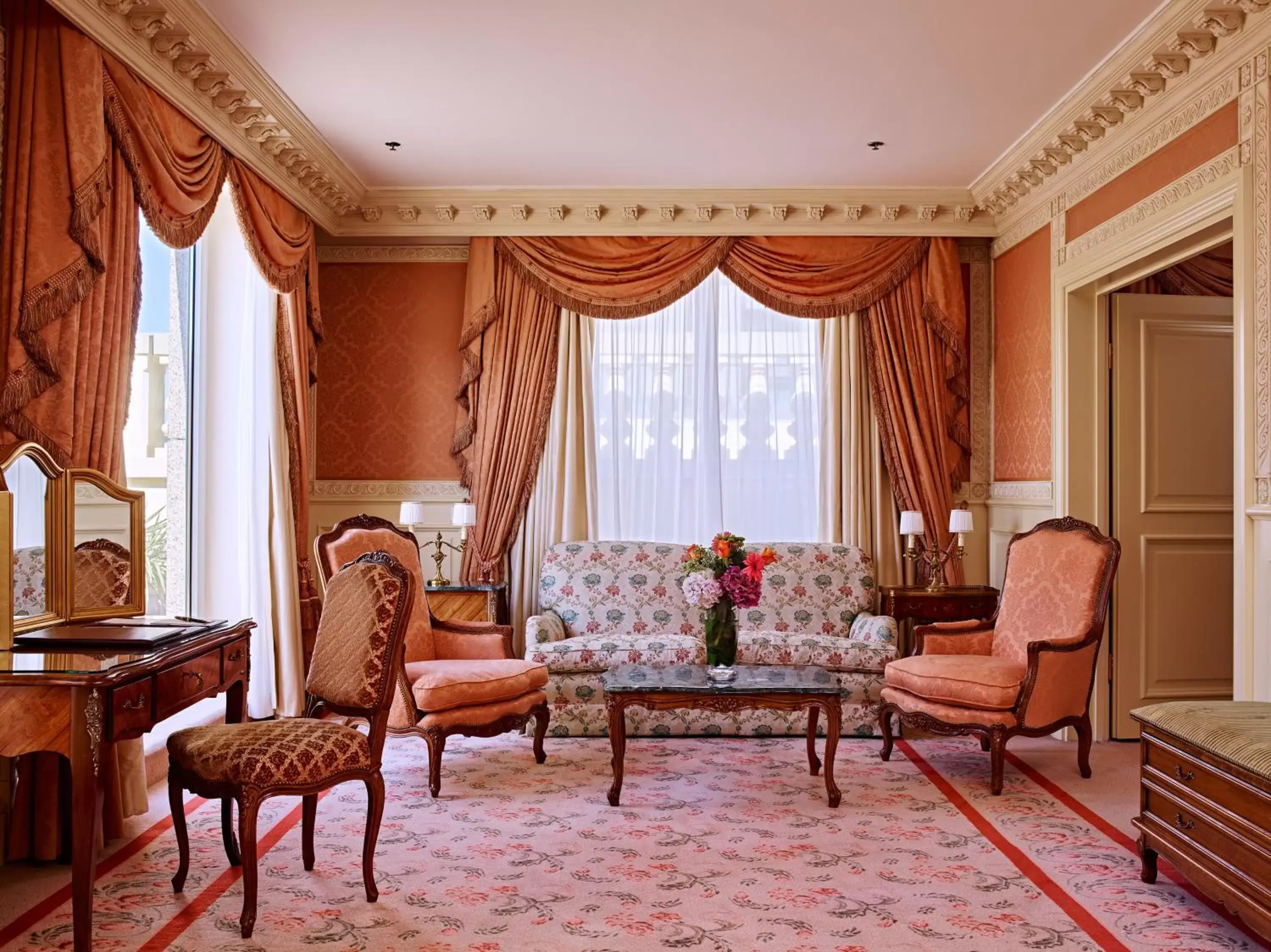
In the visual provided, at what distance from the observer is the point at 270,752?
9.73ft

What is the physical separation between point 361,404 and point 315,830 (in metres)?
3.41

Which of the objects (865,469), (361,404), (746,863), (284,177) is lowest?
(746,863)

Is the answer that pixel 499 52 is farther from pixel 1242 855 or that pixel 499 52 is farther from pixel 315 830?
pixel 1242 855

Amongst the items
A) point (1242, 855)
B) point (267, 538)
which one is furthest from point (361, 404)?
point (1242, 855)

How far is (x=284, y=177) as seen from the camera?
18.1 feet

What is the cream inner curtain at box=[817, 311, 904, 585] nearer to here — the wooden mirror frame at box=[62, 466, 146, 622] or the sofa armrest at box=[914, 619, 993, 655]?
the sofa armrest at box=[914, 619, 993, 655]

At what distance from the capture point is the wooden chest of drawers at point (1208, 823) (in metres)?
2.72

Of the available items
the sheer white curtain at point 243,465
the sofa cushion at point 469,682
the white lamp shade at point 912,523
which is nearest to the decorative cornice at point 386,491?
the sheer white curtain at point 243,465

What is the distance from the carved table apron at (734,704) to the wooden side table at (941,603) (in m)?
1.87

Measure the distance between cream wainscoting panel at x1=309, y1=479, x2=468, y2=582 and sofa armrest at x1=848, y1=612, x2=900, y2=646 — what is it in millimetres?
2648

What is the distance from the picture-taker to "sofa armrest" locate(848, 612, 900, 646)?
559 cm

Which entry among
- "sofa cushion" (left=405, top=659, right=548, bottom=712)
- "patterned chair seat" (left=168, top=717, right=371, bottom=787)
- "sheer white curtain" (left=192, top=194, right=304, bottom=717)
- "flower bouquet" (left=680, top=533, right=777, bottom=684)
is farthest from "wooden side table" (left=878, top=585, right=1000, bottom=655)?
"patterned chair seat" (left=168, top=717, right=371, bottom=787)

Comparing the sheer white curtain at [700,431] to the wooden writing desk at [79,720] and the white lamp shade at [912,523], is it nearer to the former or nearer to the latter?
the white lamp shade at [912,523]

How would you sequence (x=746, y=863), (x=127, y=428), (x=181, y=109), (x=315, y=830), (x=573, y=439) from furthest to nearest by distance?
(x=573, y=439)
(x=127, y=428)
(x=181, y=109)
(x=315, y=830)
(x=746, y=863)
